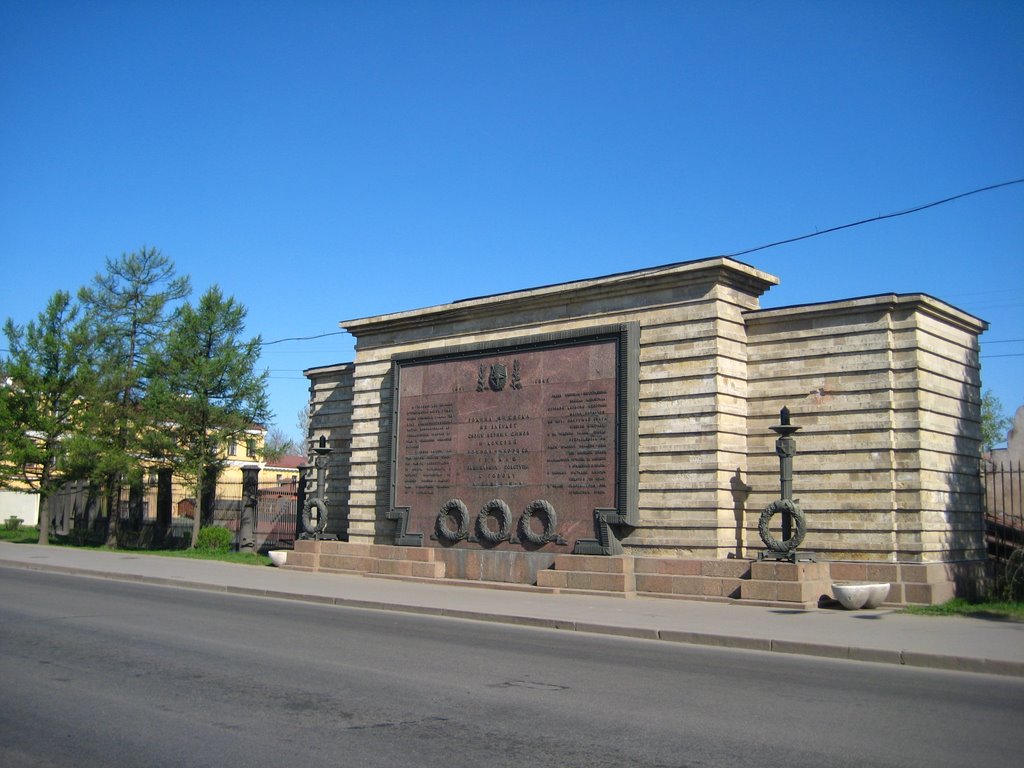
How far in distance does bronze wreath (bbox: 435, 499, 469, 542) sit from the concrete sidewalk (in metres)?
1.40

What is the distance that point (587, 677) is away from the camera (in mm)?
10258

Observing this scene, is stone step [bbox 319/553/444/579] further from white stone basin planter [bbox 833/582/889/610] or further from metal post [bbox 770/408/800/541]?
white stone basin planter [bbox 833/582/889/610]

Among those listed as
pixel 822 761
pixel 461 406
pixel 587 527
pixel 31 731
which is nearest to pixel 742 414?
pixel 587 527

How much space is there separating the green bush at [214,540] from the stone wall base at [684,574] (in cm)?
1019

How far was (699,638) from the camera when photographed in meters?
13.7

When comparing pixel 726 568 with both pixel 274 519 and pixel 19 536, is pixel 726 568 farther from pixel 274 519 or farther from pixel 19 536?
pixel 19 536

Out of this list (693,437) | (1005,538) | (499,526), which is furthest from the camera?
(499,526)

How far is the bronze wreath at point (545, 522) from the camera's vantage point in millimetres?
21156

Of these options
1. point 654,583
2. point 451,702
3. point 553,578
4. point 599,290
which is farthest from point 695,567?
point 451,702

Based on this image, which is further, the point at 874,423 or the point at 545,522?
the point at 545,522

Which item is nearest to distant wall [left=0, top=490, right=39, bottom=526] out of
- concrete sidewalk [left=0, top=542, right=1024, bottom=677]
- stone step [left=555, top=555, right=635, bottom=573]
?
concrete sidewalk [left=0, top=542, right=1024, bottom=677]

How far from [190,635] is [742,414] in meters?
12.1

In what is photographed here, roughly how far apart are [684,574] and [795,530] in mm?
2381

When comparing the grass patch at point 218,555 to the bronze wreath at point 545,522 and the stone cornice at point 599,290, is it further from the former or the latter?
the bronze wreath at point 545,522
